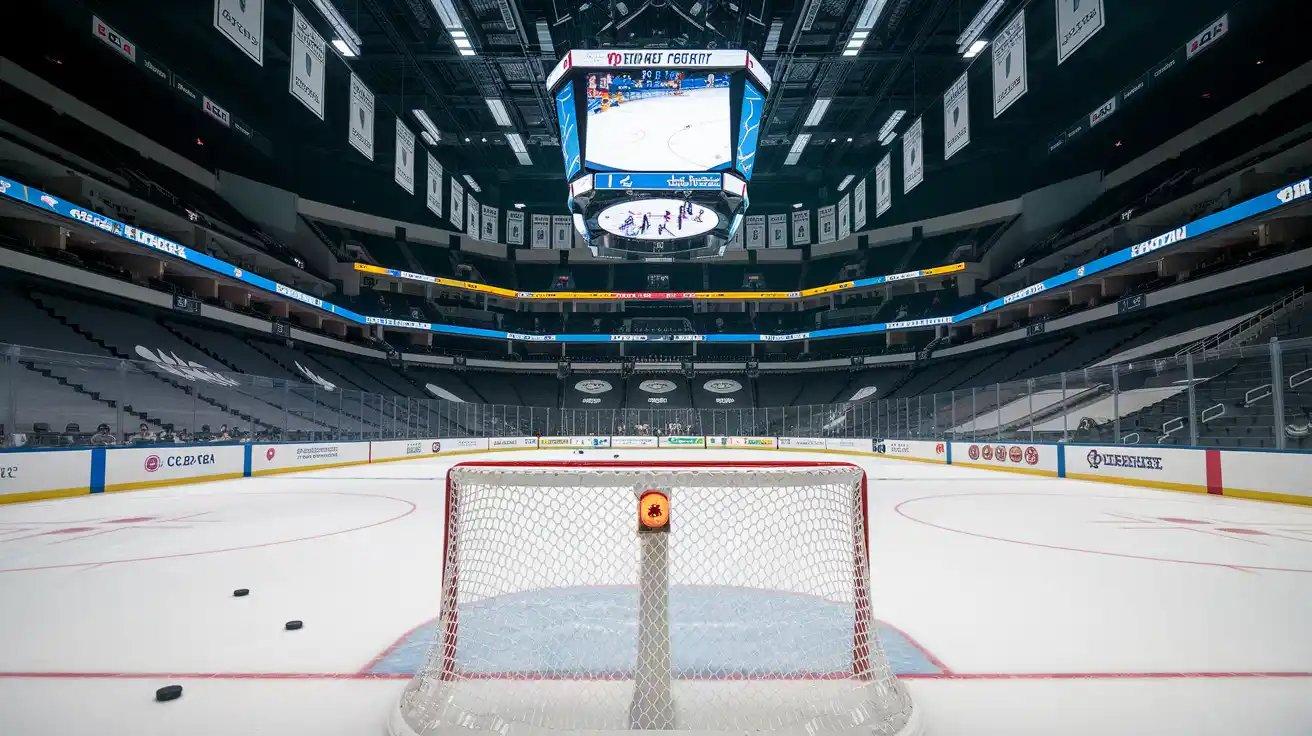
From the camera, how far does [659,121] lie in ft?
43.3

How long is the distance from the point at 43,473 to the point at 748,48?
734 inches

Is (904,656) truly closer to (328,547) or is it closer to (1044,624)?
(1044,624)

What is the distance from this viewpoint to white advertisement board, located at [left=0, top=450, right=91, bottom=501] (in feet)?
26.4

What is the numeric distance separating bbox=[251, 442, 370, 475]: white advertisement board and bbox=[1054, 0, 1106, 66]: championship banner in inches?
653

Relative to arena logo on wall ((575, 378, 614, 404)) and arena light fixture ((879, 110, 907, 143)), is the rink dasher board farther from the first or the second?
arena logo on wall ((575, 378, 614, 404))

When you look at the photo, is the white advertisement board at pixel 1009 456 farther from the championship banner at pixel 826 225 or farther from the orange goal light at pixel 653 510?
the championship banner at pixel 826 225

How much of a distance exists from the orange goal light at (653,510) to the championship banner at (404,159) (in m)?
16.0

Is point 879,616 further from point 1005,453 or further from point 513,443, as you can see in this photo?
point 513,443

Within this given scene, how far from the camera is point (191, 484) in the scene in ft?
35.4

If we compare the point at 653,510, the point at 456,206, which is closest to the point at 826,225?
the point at 456,206

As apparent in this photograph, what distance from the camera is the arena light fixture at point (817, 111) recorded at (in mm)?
23875


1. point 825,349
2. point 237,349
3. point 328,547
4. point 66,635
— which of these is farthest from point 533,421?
point 66,635

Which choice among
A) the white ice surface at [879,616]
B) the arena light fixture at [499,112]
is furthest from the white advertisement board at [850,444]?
the arena light fixture at [499,112]

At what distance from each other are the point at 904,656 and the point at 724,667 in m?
0.84
